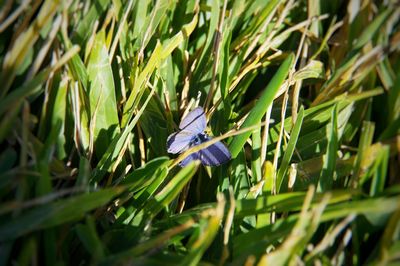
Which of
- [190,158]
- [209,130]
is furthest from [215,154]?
[209,130]

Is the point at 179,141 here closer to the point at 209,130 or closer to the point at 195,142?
the point at 195,142

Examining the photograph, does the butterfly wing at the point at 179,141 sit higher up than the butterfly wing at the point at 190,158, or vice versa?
the butterfly wing at the point at 179,141

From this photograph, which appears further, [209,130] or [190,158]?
[209,130]

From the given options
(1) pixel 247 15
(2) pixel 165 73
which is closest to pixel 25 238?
(2) pixel 165 73

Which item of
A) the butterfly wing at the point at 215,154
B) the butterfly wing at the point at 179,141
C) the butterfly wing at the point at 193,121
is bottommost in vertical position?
the butterfly wing at the point at 215,154

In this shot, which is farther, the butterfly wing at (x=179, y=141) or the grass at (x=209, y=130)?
the butterfly wing at (x=179, y=141)
